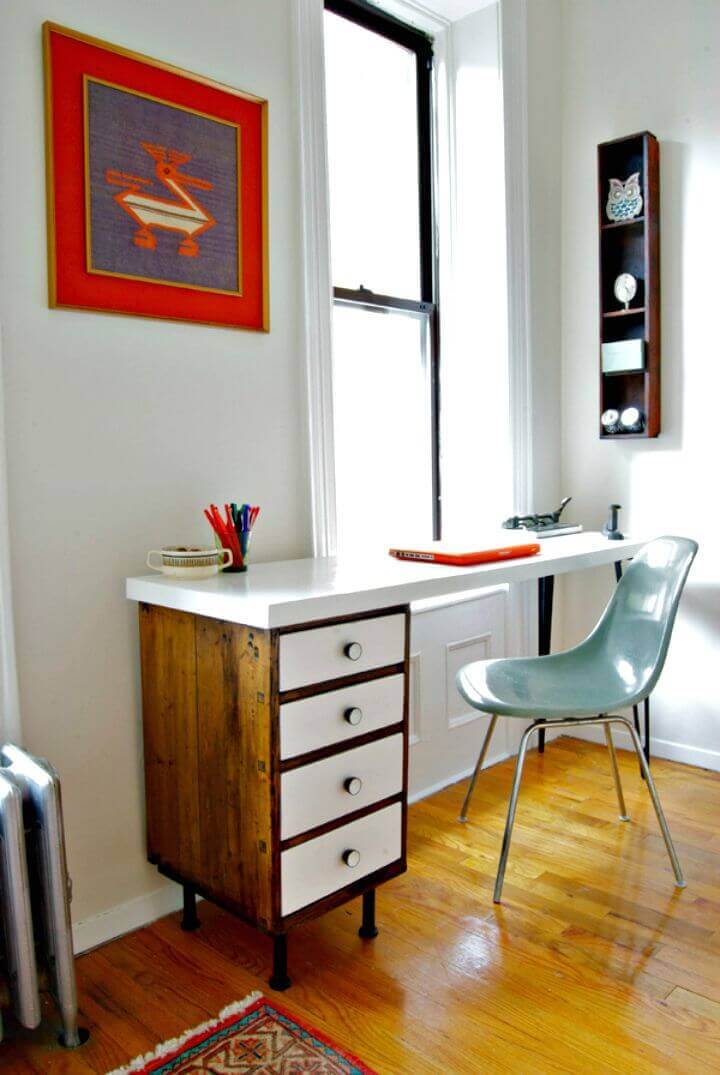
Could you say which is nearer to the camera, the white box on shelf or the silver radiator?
the silver radiator

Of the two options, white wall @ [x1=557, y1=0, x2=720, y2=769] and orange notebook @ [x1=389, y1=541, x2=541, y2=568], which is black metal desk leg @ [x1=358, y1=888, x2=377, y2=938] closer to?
orange notebook @ [x1=389, y1=541, x2=541, y2=568]

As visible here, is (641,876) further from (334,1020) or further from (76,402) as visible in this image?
(76,402)

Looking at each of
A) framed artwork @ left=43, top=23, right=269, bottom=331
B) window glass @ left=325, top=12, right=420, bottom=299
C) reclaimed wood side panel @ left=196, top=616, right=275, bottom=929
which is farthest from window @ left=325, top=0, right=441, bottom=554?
reclaimed wood side panel @ left=196, top=616, right=275, bottom=929

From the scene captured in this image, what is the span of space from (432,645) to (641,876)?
36.1 inches

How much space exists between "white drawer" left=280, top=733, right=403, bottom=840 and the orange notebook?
1.55 ft

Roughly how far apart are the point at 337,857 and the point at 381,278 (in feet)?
6.12

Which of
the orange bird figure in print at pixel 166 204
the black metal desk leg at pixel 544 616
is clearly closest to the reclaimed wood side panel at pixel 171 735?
the orange bird figure in print at pixel 166 204

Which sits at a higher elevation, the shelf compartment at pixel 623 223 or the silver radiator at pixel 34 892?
the shelf compartment at pixel 623 223

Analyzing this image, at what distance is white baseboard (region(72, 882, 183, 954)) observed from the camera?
1976 mm

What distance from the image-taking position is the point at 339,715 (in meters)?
1.81

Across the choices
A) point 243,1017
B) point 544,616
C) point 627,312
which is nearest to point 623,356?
point 627,312

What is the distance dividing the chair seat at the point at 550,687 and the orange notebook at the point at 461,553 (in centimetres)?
32

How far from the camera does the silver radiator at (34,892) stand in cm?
152

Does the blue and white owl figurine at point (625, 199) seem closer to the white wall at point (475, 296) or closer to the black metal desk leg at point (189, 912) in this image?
the white wall at point (475, 296)
